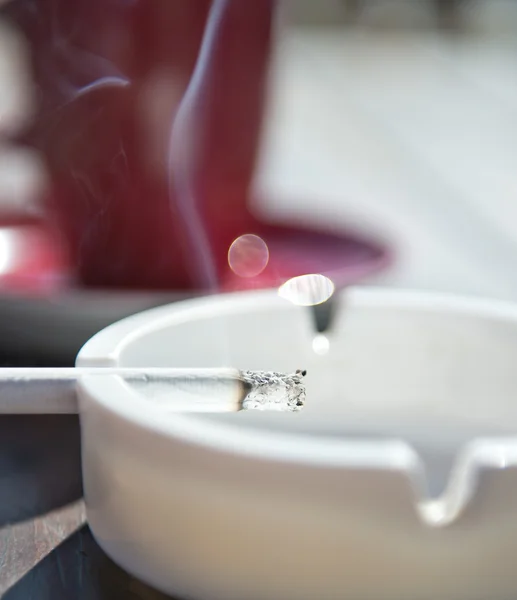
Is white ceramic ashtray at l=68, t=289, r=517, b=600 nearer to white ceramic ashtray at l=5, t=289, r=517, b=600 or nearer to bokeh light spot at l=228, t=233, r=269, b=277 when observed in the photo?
white ceramic ashtray at l=5, t=289, r=517, b=600

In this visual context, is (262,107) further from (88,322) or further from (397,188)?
(397,188)

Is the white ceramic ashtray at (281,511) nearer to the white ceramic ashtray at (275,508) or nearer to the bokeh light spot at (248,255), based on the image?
the white ceramic ashtray at (275,508)

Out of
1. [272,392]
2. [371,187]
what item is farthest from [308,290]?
[371,187]

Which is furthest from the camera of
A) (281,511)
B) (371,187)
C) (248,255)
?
(371,187)

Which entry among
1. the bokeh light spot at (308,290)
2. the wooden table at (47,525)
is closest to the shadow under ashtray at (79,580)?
the wooden table at (47,525)

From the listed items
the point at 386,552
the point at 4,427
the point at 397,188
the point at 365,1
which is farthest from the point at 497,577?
the point at 365,1

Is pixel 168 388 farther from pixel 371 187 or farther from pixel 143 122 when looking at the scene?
pixel 371 187
